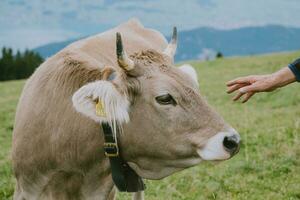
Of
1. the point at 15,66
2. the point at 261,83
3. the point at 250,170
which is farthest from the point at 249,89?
the point at 15,66

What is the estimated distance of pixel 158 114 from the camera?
457 centimetres

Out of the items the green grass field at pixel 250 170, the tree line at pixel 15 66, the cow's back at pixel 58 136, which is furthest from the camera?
the tree line at pixel 15 66

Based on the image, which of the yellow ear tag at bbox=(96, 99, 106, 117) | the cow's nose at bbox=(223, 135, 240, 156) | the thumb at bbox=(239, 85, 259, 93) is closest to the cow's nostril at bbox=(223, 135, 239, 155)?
the cow's nose at bbox=(223, 135, 240, 156)

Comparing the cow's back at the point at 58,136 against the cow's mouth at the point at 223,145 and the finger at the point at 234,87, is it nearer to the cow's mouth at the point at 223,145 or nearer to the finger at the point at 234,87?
the cow's mouth at the point at 223,145

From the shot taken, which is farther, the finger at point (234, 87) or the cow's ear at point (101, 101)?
the finger at point (234, 87)

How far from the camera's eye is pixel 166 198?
24.1 feet

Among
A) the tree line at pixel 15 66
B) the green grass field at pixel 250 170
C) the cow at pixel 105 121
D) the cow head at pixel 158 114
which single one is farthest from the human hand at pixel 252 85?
the tree line at pixel 15 66

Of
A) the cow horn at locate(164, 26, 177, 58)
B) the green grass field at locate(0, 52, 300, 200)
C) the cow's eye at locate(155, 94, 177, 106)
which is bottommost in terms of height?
the green grass field at locate(0, 52, 300, 200)

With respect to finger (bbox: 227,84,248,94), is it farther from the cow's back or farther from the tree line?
the tree line

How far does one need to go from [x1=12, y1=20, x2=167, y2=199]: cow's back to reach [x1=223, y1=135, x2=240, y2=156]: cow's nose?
1.34m

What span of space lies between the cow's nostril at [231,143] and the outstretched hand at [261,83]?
4.38 feet

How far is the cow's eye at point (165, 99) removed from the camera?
4.50 meters

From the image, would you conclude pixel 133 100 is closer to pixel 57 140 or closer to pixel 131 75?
pixel 131 75

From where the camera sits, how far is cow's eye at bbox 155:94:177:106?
14.8ft
